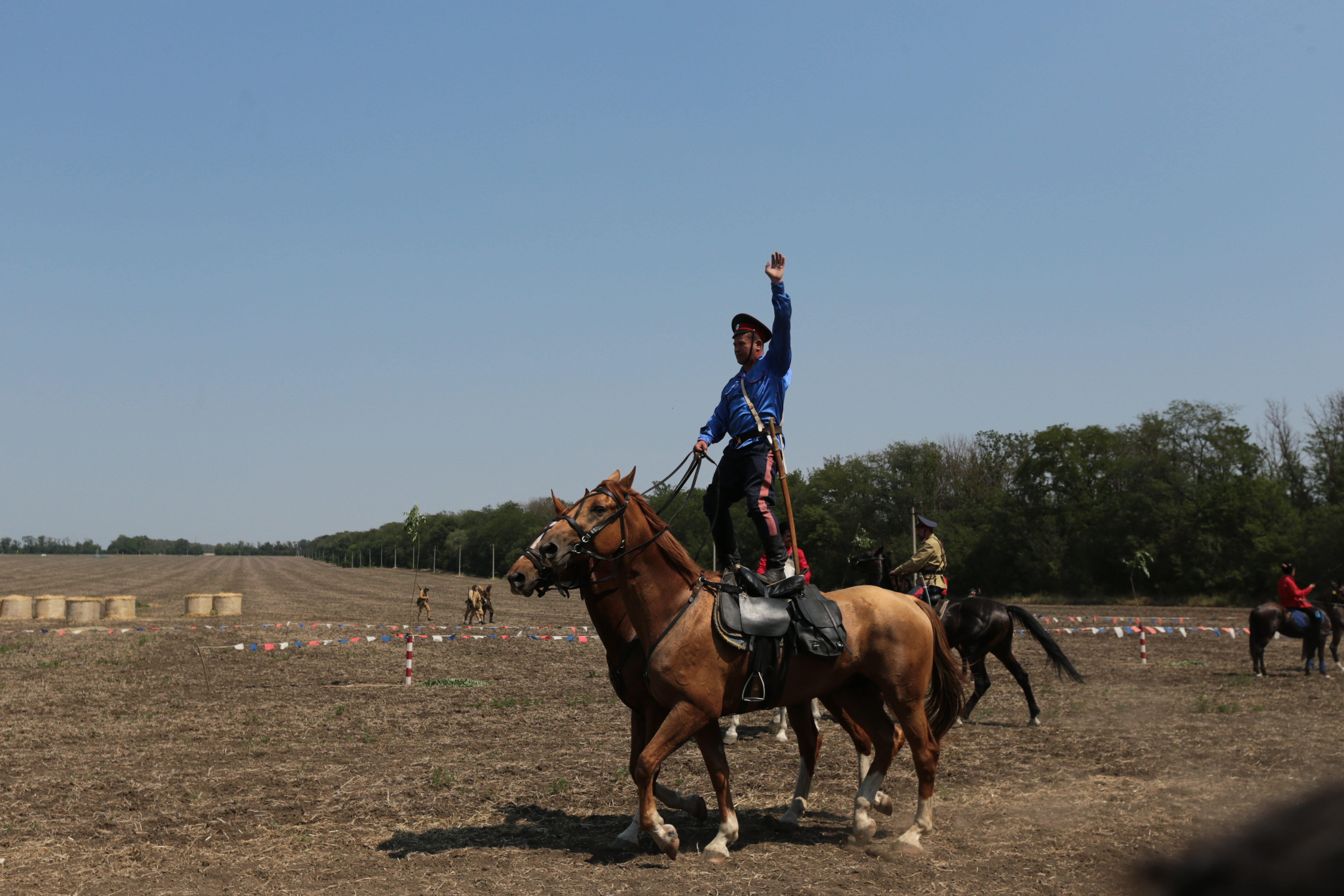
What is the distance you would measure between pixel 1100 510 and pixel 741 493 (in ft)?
180

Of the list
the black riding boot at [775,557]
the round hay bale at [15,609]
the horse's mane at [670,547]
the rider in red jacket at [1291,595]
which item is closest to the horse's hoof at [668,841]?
the horse's mane at [670,547]

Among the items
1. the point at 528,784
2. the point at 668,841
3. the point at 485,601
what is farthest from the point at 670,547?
the point at 485,601

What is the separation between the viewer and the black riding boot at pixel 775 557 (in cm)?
711

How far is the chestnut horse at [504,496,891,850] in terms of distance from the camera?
6.47 m

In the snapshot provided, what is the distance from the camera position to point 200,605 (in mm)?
36094

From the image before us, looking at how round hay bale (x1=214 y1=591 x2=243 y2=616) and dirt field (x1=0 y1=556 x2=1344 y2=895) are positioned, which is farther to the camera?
round hay bale (x1=214 y1=591 x2=243 y2=616)

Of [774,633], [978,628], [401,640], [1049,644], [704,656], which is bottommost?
[401,640]

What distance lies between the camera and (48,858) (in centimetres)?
634

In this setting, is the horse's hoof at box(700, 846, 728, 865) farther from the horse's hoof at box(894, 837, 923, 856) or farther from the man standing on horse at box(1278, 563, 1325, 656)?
the man standing on horse at box(1278, 563, 1325, 656)

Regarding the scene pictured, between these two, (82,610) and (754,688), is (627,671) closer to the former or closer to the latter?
(754,688)

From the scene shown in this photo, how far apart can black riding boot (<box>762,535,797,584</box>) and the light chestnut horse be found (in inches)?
17.6

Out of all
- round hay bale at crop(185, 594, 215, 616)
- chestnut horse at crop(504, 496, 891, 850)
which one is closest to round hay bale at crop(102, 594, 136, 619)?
round hay bale at crop(185, 594, 215, 616)

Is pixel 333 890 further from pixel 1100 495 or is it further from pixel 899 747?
pixel 1100 495

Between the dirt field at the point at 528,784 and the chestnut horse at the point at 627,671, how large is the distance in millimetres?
230
